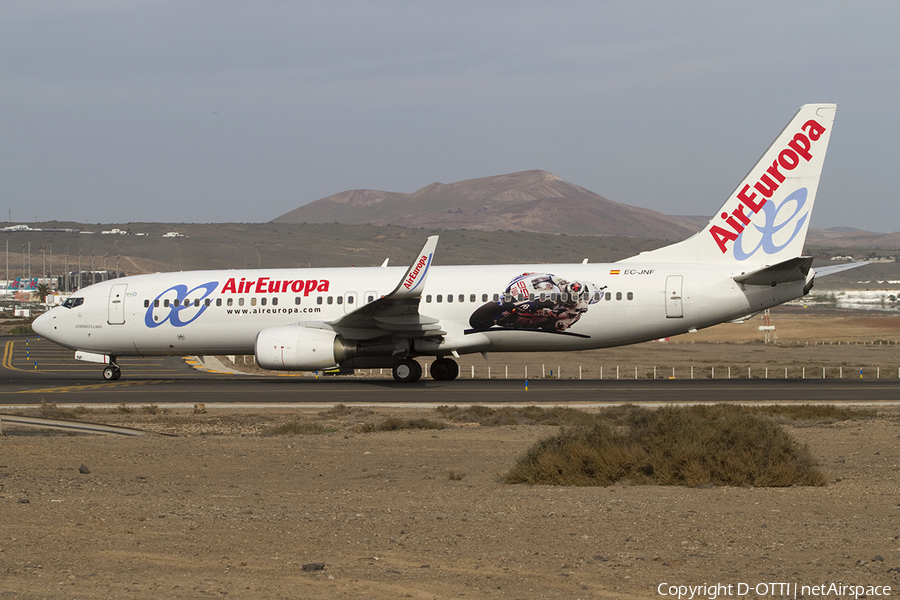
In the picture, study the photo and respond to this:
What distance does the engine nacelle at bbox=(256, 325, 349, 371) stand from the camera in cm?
2606

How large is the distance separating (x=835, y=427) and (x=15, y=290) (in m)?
144

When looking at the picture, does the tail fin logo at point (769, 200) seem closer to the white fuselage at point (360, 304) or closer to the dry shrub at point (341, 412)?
the white fuselage at point (360, 304)

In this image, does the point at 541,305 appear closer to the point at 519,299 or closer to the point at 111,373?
the point at 519,299

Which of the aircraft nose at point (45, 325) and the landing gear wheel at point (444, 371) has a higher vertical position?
the aircraft nose at point (45, 325)

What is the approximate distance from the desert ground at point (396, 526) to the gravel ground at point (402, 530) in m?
0.03

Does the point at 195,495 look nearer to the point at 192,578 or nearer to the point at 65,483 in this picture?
the point at 65,483

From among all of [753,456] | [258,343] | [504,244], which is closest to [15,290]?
[504,244]

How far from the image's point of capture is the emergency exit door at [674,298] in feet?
86.3

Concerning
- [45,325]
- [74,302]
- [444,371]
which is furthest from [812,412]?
[45,325]

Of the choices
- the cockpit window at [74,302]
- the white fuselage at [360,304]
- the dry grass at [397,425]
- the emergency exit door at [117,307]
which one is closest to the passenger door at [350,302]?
the white fuselage at [360,304]

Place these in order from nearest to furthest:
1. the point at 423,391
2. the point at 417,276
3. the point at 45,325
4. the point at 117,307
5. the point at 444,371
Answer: the point at 423,391, the point at 417,276, the point at 444,371, the point at 117,307, the point at 45,325

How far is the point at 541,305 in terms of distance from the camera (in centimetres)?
2691

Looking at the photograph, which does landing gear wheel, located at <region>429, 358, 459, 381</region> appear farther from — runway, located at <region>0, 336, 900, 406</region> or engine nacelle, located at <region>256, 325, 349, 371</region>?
engine nacelle, located at <region>256, 325, 349, 371</region>

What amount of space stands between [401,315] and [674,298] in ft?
25.5
